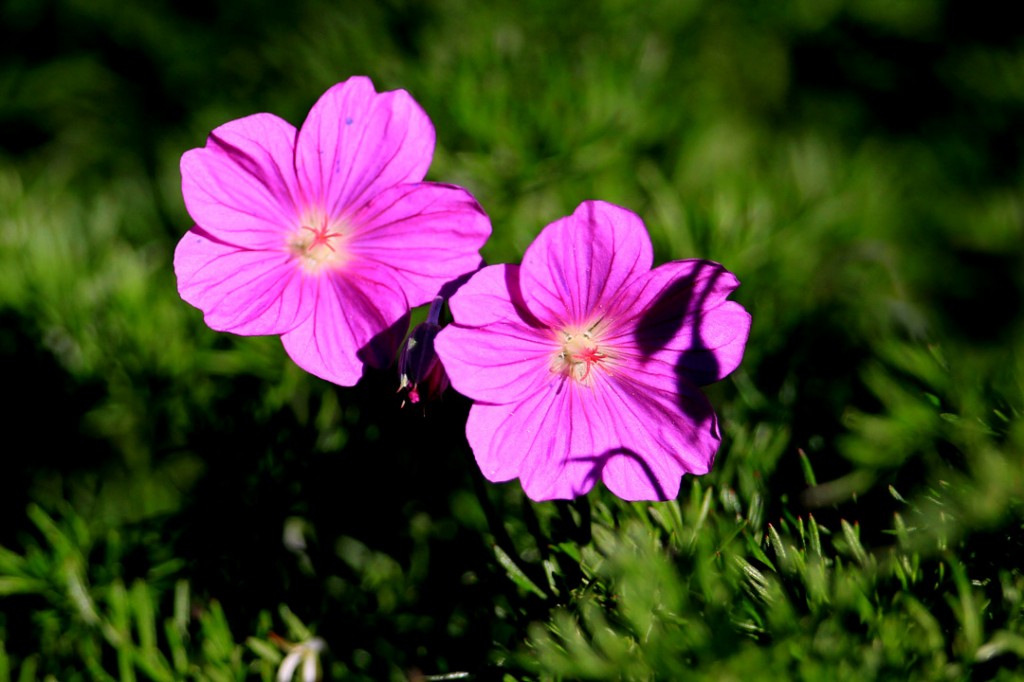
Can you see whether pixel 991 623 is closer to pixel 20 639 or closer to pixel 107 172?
pixel 20 639

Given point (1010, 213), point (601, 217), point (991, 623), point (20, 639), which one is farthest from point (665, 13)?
point (20, 639)

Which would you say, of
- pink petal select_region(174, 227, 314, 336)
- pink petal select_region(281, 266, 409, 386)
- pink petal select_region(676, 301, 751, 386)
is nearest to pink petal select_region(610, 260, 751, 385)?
pink petal select_region(676, 301, 751, 386)

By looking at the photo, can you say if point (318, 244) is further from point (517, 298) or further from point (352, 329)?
point (517, 298)

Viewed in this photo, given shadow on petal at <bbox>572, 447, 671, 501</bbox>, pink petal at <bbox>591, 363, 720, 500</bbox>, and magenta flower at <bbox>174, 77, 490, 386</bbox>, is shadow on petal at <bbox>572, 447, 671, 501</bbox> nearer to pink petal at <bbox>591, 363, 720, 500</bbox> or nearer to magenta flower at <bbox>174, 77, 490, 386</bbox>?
pink petal at <bbox>591, 363, 720, 500</bbox>

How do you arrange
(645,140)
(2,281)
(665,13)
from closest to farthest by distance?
(2,281)
(645,140)
(665,13)

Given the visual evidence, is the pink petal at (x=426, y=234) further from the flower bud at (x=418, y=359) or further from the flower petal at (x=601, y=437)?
the flower petal at (x=601, y=437)

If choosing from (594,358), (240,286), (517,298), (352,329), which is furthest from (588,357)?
(240,286)

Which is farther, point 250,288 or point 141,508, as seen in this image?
point 141,508
